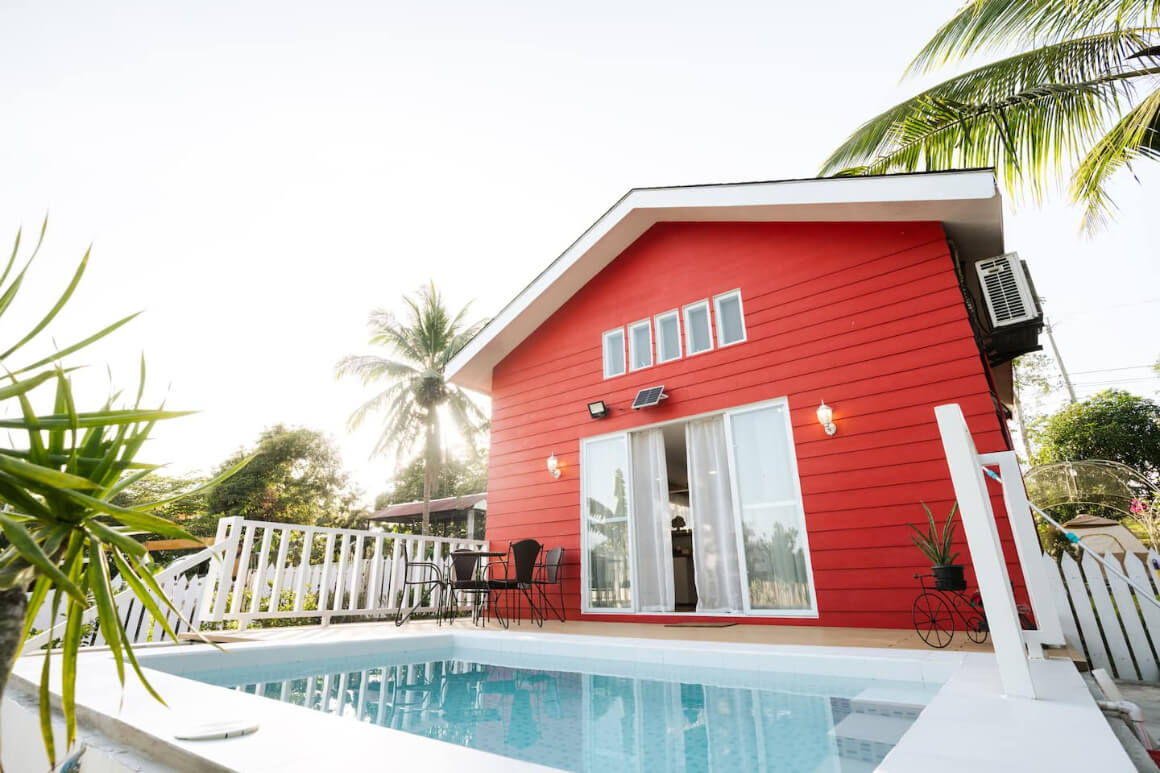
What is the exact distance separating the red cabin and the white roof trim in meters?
0.02

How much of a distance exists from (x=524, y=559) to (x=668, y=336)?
3042 mm

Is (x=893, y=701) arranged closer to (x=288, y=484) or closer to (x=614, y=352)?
(x=614, y=352)

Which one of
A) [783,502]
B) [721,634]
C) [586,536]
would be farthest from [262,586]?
[783,502]

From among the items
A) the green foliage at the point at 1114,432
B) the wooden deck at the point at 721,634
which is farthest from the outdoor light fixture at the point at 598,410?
the green foliage at the point at 1114,432

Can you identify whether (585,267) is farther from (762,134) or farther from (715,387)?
(762,134)

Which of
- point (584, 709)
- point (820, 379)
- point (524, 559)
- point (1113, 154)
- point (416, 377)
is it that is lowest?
point (584, 709)

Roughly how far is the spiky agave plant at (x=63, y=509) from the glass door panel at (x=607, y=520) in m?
5.34

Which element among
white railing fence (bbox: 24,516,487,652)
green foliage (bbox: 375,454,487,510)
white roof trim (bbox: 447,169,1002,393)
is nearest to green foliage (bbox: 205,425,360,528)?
green foliage (bbox: 375,454,487,510)

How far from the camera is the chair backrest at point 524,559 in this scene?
19.2 feet

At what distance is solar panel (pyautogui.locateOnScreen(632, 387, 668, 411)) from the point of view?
19.5 feet

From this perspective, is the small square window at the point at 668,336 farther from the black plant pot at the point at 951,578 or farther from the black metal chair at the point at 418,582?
the black metal chair at the point at 418,582

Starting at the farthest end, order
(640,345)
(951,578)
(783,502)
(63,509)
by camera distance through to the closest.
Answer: (640,345)
(783,502)
(951,578)
(63,509)

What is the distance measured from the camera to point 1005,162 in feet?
17.3

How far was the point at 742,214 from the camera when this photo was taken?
5.89 metres
